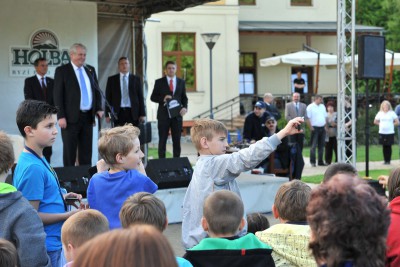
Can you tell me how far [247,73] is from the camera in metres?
33.6

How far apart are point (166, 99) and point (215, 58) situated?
17951 mm

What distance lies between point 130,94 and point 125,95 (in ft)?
0.37

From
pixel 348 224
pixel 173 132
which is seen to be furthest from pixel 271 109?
pixel 348 224

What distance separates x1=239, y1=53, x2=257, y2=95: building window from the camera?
110 ft

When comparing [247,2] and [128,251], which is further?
[247,2]

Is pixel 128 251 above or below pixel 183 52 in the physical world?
below

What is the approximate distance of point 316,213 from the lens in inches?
93.0

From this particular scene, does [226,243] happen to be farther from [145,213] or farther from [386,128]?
[386,128]

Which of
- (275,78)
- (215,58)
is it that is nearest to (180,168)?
(215,58)

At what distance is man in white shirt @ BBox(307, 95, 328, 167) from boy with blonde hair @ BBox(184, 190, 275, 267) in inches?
621

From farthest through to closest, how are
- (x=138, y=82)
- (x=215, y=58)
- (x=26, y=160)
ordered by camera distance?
(x=215, y=58), (x=138, y=82), (x=26, y=160)

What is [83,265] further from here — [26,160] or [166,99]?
[166,99]

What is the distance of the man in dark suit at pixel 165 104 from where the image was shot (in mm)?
12898

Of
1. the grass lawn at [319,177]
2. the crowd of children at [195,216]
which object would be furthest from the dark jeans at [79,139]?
the grass lawn at [319,177]
